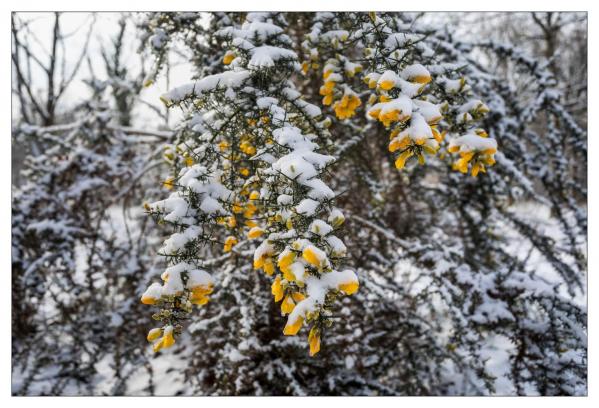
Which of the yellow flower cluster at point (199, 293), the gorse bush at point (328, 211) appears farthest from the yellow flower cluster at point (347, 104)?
the yellow flower cluster at point (199, 293)

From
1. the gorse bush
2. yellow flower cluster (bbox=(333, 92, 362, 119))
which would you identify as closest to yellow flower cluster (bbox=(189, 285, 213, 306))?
the gorse bush

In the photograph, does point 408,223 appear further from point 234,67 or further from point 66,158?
point 66,158

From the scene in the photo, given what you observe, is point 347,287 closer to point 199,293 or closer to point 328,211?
point 328,211

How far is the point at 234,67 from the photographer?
1105 mm

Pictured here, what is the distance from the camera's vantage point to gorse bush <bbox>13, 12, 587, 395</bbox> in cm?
82

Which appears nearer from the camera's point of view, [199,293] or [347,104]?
[199,293]

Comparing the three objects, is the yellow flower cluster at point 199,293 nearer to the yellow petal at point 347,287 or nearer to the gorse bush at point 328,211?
the gorse bush at point 328,211

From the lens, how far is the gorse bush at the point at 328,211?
0.82m

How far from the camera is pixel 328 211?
2.70ft

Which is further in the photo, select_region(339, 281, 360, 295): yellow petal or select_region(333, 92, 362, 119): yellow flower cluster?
select_region(333, 92, 362, 119): yellow flower cluster

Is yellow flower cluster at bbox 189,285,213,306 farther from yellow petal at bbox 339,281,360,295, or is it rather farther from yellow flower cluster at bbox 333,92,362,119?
yellow flower cluster at bbox 333,92,362,119

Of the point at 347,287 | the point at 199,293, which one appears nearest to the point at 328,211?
the point at 347,287

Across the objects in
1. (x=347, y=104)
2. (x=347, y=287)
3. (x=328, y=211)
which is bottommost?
(x=347, y=287)
